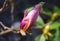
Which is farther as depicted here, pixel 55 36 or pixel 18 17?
pixel 18 17

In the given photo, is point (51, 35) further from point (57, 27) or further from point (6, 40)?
point (6, 40)

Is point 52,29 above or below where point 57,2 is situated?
below

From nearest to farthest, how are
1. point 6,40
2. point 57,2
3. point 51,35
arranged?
point 6,40, point 51,35, point 57,2

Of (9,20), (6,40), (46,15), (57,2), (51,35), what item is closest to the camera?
(6,40)

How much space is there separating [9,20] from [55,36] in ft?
1.11

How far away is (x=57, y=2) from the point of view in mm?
1821

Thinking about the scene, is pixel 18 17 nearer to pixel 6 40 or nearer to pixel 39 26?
pixel 39 26

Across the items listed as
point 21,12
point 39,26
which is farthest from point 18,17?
point 39,26

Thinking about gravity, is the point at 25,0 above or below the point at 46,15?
above

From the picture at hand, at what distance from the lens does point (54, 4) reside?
184cm

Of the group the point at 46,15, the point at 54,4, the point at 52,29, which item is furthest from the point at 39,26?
the point at 54,4

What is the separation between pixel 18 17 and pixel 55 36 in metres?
0.32

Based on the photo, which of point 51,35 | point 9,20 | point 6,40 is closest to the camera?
point 6,40

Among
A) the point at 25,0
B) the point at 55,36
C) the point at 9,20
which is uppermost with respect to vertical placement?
the point at 25,0
